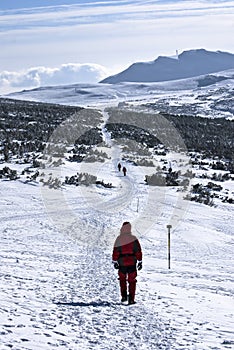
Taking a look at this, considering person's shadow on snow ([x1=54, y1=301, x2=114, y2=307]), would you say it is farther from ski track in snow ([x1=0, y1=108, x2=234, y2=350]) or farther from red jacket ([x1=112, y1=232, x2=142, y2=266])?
red jacket ([x1=112, y1=232, x2=142, y2=266])

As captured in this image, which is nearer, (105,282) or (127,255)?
(127,255)

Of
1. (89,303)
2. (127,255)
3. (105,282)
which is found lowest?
(105,282)

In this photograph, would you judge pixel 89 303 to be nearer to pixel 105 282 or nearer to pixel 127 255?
pixel 127 255

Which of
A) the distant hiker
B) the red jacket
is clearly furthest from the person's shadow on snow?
the red jacket

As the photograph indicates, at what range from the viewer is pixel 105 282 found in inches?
431

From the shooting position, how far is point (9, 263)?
11.7 meters

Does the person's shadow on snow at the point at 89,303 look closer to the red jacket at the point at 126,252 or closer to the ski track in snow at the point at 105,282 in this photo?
the ski track in snow at the point at 105,282


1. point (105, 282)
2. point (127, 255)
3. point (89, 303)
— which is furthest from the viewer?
point (105, 282)

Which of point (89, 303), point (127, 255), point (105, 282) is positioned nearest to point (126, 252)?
point (127, 255)

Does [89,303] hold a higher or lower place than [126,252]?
lower

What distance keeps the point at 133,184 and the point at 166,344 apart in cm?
1904

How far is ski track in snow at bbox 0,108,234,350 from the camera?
302 inches

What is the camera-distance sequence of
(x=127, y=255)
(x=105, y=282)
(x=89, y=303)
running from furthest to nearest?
(x=105, y=282) < (x=127, y=255) < (x=89, y=303)

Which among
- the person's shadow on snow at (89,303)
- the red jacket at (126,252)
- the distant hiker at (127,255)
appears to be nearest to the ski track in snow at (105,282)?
the person's shadow on snow at (89,303)
